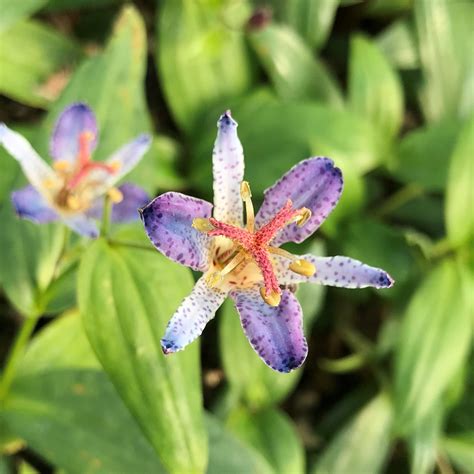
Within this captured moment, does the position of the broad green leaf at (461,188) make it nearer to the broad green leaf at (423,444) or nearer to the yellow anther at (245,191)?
the broad green leaf at (423,444)

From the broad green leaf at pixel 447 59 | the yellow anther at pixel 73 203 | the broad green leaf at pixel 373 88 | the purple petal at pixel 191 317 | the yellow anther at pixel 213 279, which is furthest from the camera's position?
the broad green leaf at pixel 447 59

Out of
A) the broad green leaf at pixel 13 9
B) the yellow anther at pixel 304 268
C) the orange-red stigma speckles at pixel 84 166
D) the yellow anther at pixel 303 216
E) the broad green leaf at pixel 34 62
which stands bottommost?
the yellow anther at pixel 304 268

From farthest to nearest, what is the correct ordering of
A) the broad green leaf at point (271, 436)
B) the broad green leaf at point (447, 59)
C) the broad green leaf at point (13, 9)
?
the broad green leaf at point (447, 59), the broad green leaf at point (271, 436), the broad green leaf at point (13, 9)

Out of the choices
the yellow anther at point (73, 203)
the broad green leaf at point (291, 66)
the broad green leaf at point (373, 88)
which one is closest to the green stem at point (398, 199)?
the broad green leaf at point (373, 88)

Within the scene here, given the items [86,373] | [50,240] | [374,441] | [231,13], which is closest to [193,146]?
[231,13]

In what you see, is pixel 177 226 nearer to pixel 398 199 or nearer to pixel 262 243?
pixel 262 243

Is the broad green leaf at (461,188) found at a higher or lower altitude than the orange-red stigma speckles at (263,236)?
lower

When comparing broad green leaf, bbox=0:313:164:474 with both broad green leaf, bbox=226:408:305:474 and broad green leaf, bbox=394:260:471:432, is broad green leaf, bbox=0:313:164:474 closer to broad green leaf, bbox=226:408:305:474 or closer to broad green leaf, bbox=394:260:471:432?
broad green leaf, bbox=226:408:305:474

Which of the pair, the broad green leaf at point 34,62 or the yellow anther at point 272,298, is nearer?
the yellow anther at point 272,298
